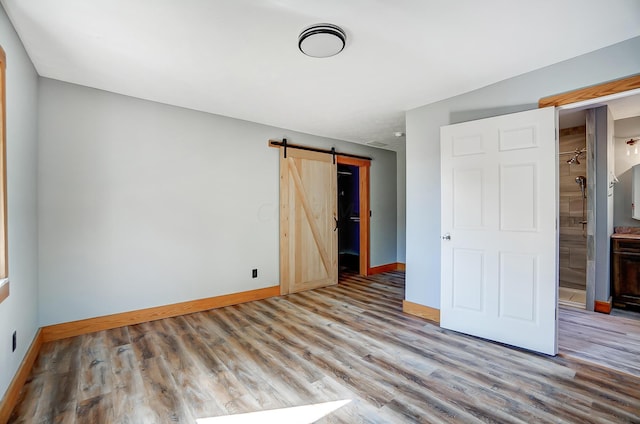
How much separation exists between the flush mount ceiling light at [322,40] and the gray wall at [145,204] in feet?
6.60

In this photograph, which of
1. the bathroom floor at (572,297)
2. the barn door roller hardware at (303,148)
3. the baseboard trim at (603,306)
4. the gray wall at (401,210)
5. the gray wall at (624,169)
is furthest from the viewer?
the gray wall at (401,210)

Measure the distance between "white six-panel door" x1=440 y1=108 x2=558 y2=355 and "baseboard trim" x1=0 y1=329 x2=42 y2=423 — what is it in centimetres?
335

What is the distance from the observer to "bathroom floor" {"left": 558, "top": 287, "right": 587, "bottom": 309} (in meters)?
3.68

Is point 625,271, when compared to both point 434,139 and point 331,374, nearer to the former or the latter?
point 434,139

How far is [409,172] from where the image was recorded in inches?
135

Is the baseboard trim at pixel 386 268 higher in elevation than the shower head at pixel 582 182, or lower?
lower

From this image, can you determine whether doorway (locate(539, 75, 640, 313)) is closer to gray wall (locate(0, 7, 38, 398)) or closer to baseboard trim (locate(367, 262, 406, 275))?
baseboard trim (locate(367, 262, 406, 275))

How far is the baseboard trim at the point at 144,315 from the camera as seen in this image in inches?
108

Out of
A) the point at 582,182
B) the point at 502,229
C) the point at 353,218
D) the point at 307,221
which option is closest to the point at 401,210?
the point at 353,218

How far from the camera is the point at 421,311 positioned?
3.31 meters

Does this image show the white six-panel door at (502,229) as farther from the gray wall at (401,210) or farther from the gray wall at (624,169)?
the gray wall at (401,210)

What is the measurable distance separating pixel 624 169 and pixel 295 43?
15.2 feet

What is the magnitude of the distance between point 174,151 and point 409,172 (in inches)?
108

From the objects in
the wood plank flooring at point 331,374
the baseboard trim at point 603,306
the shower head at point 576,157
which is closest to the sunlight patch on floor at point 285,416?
Answer: the wood plank flooring at point 331,374
